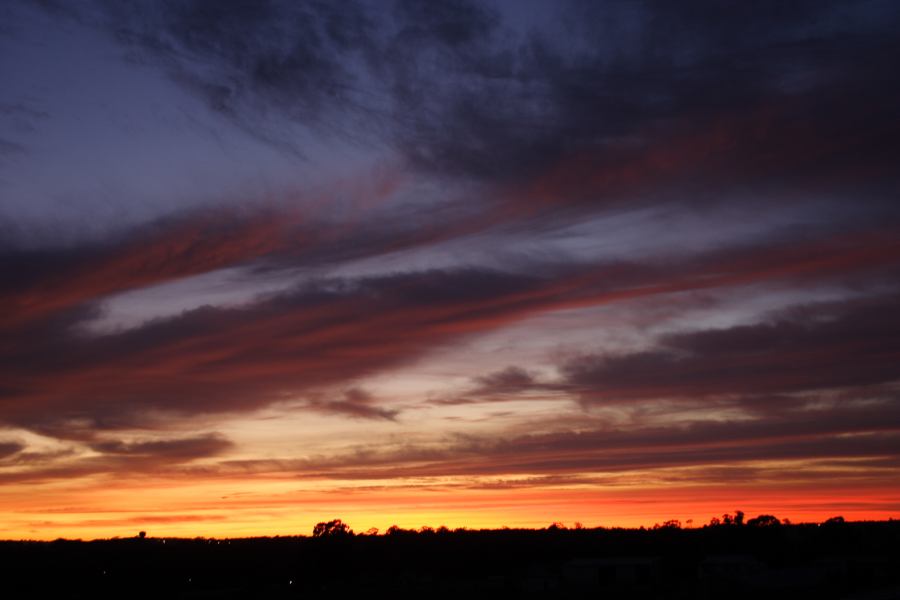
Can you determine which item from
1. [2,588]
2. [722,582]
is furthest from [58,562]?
[722,582]

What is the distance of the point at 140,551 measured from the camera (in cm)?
15762

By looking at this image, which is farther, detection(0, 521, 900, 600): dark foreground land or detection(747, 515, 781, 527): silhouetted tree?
detection(747, 515, 781, 527): silhouetted tree

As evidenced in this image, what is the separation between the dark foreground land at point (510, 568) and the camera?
6769cm

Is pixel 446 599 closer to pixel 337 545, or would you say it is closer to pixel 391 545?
pixel 337 545

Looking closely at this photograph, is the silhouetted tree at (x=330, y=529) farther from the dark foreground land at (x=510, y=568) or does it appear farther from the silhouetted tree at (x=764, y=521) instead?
the silhouetted tree at (x=764, y=521)

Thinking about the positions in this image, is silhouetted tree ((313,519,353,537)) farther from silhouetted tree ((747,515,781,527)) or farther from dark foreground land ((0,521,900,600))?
silhouetted tree ((747,515,781,527))

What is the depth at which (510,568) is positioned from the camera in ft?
315

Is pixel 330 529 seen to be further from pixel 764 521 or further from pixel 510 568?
pixel 764 521

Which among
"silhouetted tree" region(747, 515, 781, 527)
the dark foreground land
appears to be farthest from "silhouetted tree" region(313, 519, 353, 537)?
"silhouetted tree" region(747, 515, 781, 527)

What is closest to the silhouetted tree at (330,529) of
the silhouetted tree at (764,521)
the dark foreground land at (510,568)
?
the dark foreground land at (510,568)

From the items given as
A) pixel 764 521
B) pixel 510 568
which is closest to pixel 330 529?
pixel 510 568

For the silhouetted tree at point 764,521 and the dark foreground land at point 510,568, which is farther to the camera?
the silhouetted tree at point 764,521

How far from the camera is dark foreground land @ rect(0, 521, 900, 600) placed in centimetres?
6769

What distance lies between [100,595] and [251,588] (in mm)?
13010
